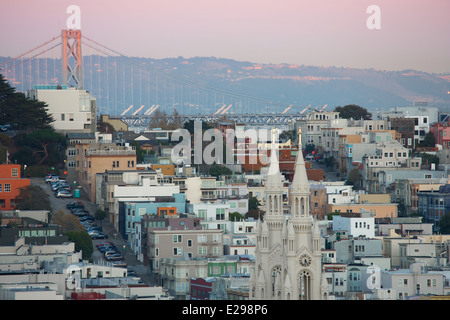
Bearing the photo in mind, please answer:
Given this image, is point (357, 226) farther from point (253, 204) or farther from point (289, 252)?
point (289, 252)

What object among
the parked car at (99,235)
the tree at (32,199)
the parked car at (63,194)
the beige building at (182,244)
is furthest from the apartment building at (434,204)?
the tree at (32,199)

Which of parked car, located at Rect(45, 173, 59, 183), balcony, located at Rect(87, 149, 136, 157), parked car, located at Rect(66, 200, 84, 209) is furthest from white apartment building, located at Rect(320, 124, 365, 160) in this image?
parked car, located at Rect(66, 200, 84, 209)

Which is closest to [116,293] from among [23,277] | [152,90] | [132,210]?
→ [23,277]

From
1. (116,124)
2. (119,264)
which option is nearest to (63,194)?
(119,264)

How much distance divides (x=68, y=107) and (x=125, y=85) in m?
71.9

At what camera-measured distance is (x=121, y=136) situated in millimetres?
101250

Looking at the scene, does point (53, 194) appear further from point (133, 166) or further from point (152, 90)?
point (152, 90)

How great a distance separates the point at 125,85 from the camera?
16838 cm

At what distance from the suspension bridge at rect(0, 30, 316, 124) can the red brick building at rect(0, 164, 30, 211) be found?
95.4 feet

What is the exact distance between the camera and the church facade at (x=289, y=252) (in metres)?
50.0

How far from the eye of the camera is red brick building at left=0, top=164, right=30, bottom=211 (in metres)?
75.9

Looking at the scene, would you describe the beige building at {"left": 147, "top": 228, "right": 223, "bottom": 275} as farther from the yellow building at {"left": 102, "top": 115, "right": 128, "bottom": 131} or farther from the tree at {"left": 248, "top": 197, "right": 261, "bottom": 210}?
the yellow building at {"left": 102, "top": 115, "right": 128, "bottom": 131}

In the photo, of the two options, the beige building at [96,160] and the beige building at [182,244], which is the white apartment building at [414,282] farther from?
the beige building at [96,160]
